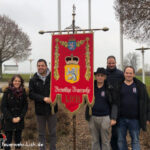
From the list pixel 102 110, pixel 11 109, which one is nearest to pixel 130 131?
pixel 102 110

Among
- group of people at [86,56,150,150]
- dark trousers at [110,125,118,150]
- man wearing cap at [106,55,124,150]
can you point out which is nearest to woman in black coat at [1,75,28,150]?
group of people at [86,56,150,150]

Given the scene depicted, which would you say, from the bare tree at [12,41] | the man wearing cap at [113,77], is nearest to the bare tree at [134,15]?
the man wearing cap at [113,77]

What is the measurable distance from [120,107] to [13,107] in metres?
1.88

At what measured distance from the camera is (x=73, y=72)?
3.21m

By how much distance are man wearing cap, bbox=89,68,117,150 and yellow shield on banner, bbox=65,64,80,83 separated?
0.33 meters

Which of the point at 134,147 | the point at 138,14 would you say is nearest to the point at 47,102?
the point at 134,147

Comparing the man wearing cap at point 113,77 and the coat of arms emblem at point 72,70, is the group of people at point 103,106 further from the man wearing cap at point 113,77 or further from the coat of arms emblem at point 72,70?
the coat of arms emblem at point 72,70

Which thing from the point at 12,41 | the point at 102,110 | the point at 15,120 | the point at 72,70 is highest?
the point at 12,41

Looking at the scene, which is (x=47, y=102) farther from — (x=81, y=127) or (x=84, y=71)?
(x=81, y=127)

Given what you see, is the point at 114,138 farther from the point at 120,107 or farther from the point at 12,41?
the point at 12,41

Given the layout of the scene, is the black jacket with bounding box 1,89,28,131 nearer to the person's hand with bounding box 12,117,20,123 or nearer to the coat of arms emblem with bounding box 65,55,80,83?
the person's hand with bounding box 12,117,20,123

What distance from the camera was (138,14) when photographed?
28.9 feet

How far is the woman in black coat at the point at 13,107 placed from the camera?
323cm

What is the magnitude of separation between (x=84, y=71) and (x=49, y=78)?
2.30 feet
